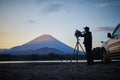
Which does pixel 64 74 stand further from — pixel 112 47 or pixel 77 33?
pixel 77 33

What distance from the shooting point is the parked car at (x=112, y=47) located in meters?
11.5

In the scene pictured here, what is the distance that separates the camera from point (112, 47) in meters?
12.4

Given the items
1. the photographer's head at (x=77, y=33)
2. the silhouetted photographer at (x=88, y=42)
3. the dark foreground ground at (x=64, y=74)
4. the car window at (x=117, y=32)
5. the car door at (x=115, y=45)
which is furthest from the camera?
the silhouetted photographer at (x=88, y=42)

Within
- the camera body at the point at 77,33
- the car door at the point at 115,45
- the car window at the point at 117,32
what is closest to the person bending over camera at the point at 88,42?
the camera body at the point at 77,33

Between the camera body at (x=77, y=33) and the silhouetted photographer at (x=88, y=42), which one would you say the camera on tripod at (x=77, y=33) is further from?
the silhouetted photographer at (x=88, y=42)

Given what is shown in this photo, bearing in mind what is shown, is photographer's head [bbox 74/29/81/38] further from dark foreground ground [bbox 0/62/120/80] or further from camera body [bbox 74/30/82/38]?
dark foreground ground [bbox 0/62/120/80]

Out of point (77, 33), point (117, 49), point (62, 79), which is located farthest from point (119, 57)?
point (62, 79)

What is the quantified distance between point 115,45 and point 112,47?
1.94 feet

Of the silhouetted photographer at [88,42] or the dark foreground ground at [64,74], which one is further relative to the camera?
the silhouetted photographer at [88,42]

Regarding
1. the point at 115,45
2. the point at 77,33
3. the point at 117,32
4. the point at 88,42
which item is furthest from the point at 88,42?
the point at 115,45

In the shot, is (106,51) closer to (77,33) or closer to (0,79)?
(77,33)

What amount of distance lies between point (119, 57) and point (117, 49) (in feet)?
1.31

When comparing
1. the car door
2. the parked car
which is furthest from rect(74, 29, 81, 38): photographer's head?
the car door

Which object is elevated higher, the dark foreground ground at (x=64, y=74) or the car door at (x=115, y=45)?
the car door at (x=115, y=45)
